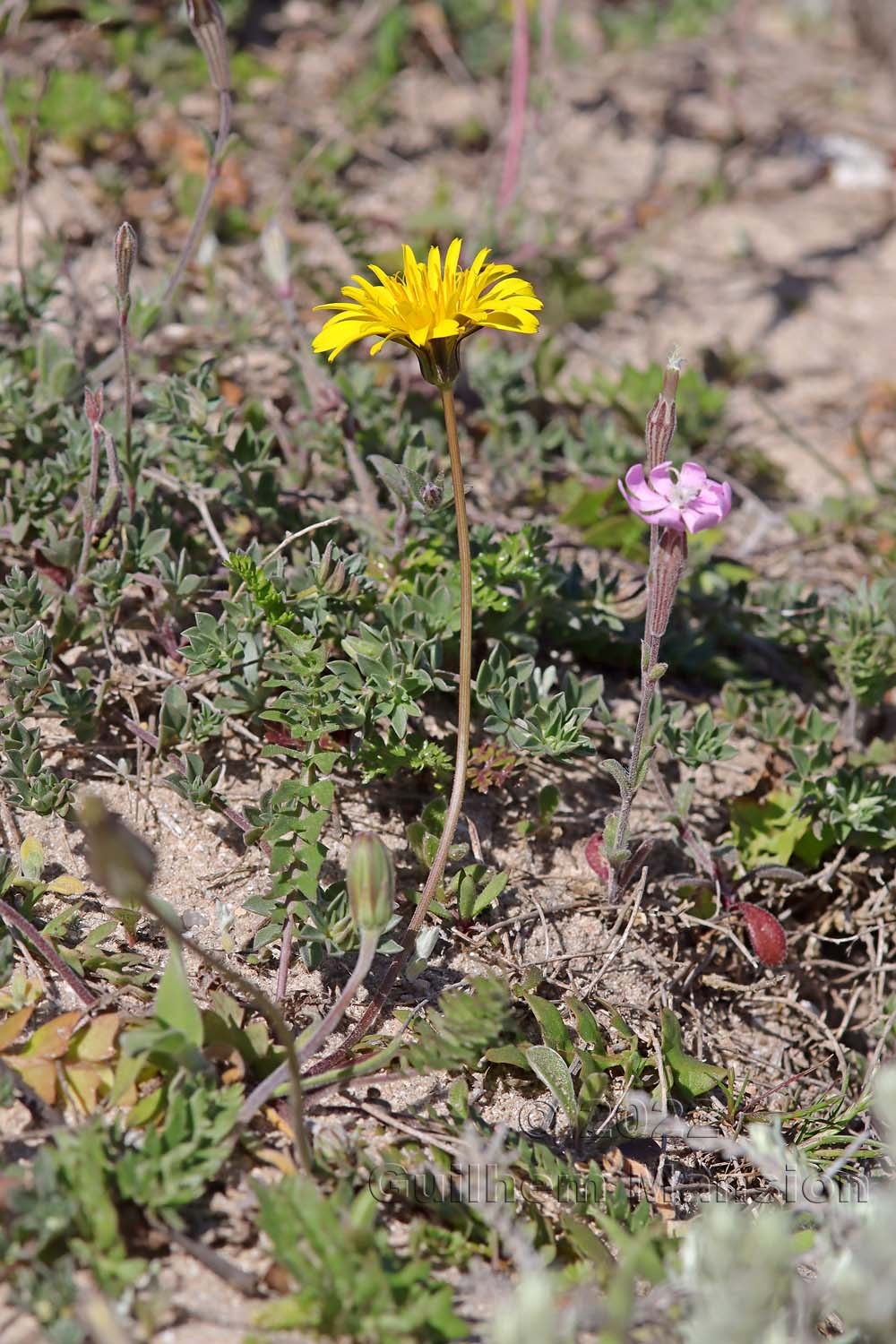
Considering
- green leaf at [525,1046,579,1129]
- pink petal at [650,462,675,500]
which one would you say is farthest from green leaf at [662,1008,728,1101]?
pink petal at [650,462,675,500]

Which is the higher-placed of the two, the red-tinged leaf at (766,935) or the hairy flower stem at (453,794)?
the hairy flower stem at (453,794)

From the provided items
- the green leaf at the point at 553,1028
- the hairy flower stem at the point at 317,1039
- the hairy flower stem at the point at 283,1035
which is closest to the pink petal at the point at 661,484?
the hairy flower stem at the point at 317,1039

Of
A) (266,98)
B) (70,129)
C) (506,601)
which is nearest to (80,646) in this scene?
(506,601)

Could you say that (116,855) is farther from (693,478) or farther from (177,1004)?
(693,478)

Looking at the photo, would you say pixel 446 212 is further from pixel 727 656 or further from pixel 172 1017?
pixel 172 1017

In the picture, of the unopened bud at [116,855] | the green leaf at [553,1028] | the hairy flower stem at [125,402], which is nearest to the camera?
the unopened bud at [116,855]

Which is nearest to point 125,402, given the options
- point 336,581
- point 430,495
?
point 336,581

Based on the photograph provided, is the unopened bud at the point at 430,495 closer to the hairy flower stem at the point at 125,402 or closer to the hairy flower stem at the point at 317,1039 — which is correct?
the hairy flower stem at the point at 125,402
